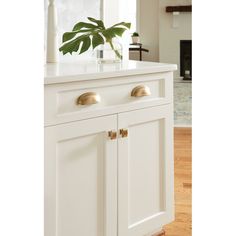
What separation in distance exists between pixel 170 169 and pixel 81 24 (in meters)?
0.82

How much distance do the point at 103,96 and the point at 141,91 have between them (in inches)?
9.3

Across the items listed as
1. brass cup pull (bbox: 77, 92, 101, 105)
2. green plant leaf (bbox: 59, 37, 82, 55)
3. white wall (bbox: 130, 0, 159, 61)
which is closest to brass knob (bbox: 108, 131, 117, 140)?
brass cup pull (bbox: 77, 92, 101, 105)

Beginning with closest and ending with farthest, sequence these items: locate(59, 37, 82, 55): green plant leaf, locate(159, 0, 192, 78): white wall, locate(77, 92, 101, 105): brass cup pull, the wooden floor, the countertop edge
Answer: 1. the countertop edge
2. locate(77, 92, 101, 105): brass cup pull
3. locate(59, 37, 82, 55): green plant leaf
4. the wooden floor
5. locate(159, 0, 192, 78): white wall

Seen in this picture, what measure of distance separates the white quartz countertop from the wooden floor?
913 millimetres

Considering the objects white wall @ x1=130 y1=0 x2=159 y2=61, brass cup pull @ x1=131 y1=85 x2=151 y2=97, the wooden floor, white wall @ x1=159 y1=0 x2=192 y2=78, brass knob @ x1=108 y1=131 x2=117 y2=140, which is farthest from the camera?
white wall @ x1=130 y1=0 x2=159 y2=61

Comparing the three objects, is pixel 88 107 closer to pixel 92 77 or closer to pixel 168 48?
pixel 92 77

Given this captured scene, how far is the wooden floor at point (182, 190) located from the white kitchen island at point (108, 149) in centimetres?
24

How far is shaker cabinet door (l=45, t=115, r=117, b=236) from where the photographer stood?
5.82ft

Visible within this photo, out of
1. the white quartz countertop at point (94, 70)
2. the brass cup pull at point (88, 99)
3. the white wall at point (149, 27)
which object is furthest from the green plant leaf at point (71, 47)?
the white wall at point (149, 27)

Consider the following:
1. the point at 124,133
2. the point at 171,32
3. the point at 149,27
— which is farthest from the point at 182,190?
the point at 149,27

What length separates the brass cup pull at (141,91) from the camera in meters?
2.10

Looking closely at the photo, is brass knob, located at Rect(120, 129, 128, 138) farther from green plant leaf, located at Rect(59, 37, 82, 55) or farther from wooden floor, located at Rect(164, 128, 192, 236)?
wooden floor, located at Rect(164, 128, 192, 236)
